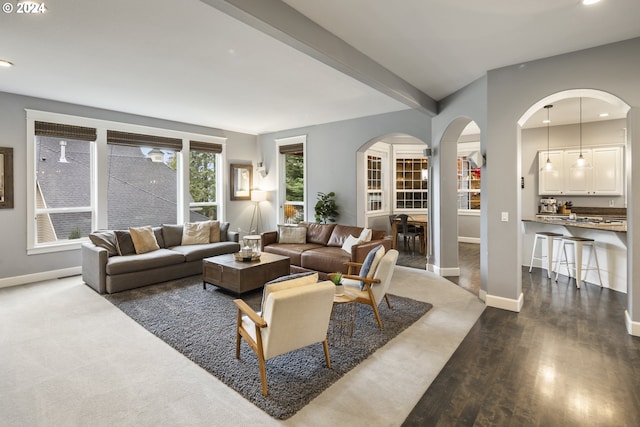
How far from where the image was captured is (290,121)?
22.5ft

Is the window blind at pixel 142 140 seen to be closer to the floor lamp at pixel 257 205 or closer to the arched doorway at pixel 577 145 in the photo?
the floor lamp at pixel 257 205

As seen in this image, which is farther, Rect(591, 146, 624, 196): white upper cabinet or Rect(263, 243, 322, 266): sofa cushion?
Rect(591, 146, 624, 196): white upper cabinet

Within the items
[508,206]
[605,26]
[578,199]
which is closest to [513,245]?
[508,206]

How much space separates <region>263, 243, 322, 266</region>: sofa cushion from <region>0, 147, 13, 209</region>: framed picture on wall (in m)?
3.90

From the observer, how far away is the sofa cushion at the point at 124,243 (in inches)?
196

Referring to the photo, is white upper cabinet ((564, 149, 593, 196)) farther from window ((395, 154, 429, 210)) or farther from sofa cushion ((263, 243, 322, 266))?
sofa cushion ((263, 243, 322, 266))

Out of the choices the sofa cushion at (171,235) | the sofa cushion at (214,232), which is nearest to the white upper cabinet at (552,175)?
the sofa cushion at (214,232)


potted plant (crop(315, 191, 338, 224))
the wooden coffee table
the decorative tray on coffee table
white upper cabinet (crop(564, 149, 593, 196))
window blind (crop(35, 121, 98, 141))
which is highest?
window blind (crop(35, 121, 98, 141))

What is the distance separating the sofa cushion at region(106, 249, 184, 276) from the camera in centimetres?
448

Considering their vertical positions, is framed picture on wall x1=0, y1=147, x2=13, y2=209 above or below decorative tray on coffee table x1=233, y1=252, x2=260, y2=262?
above

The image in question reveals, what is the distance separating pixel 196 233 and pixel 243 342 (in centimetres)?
341

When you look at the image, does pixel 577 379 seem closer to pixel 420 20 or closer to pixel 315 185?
pixel 420 20

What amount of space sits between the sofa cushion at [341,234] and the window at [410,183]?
11.4ft

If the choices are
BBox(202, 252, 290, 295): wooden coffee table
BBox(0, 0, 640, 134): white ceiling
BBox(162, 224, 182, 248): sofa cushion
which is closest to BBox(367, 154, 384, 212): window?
BBox(0, 0, 640, 134): white ceiling
